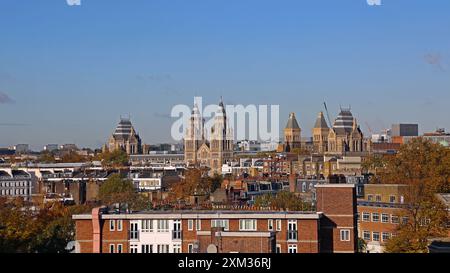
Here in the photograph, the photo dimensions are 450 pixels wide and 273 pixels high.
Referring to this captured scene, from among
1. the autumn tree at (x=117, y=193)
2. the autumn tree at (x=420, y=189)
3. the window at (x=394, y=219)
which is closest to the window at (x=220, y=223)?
the autumn tree at (x=420, y=189)

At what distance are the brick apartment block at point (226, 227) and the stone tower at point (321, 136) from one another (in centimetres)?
2468

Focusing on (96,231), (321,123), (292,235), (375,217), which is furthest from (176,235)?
(321,123)

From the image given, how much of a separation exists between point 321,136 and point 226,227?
2958 centimetres

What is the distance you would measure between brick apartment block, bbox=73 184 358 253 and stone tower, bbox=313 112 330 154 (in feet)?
81.0

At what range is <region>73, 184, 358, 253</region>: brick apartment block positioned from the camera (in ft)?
30.0

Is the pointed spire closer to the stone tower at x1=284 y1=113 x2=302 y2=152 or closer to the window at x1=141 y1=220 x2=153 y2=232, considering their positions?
the stone tower at x1=284 y1=113 x2=302 y2=152

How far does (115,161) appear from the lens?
40.6 m

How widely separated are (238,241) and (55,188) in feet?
66.1

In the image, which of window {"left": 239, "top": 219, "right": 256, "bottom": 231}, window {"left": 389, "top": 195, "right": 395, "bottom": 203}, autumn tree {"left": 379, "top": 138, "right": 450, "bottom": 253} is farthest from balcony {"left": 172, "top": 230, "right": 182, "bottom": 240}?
window {"left": 389, "top": 195, "right": 395, "bottom": 203}

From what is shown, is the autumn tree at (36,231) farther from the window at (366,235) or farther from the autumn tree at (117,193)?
the window at (366,235)

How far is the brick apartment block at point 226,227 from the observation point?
9.15 meters

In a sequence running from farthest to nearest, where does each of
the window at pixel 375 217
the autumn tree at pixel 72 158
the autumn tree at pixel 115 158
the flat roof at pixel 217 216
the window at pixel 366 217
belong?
the autumn tree at pixel 72 158
the autumn tree at pixel 115 158
the window at pixel 366 217
the window at pixel 375 217
the flat roof at pixel 217 216
